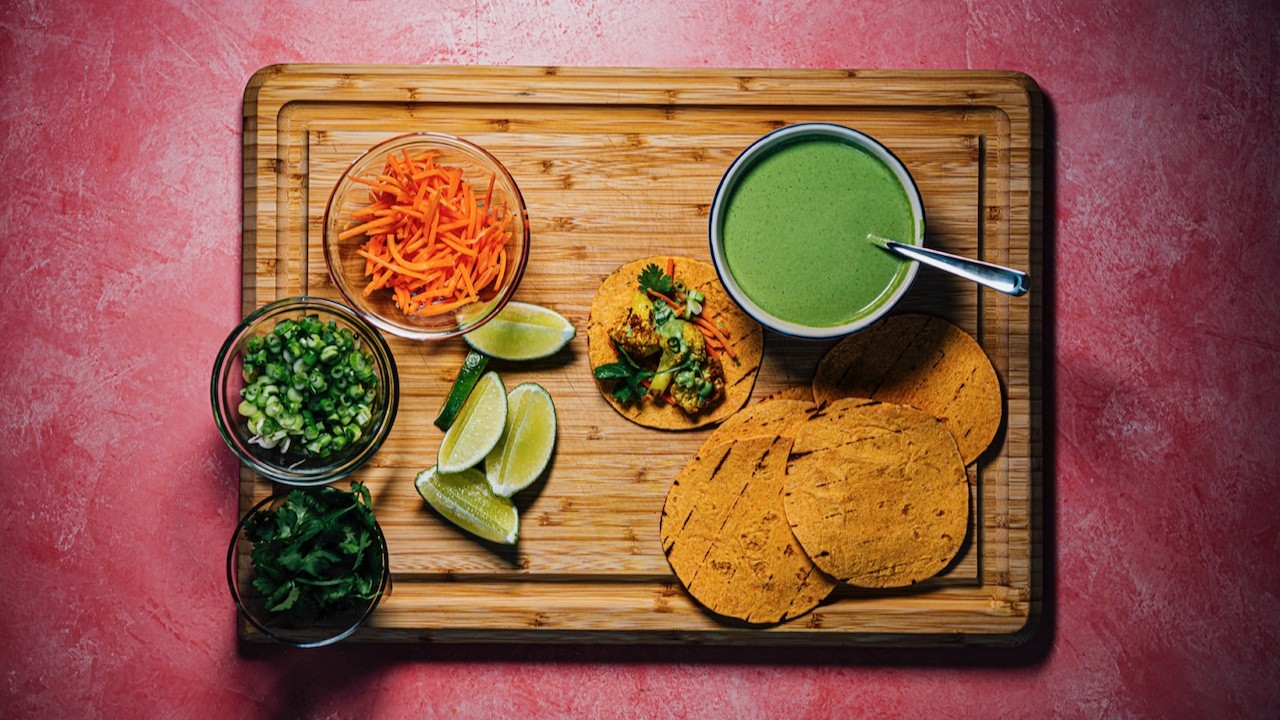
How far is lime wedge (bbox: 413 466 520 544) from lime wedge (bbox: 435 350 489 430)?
0.14 m

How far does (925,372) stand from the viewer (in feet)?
6.40

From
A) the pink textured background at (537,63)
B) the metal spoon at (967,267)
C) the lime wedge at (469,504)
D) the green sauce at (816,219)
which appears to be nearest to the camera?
the metal spoon at (967,267)

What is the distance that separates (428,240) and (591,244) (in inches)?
14.9

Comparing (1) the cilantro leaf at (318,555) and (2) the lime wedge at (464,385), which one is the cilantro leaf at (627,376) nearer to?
(2) the lime wedge at (464,385)

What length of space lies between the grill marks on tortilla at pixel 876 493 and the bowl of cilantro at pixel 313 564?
946 millimetres

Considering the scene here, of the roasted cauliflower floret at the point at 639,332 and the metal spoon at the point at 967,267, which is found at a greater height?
the metal spoon at the point at 967,267

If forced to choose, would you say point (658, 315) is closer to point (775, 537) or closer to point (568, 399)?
point (568, 399)

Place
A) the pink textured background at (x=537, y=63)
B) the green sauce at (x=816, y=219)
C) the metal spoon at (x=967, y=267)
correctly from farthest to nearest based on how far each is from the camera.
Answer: the pink textured background at (x=537, y=63)
the green sauce at (x=816, y=219)
the metal spoon at (x=967, y=267)

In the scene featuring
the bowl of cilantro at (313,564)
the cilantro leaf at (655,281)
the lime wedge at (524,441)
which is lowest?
the bowl of cilantro at (313,564)

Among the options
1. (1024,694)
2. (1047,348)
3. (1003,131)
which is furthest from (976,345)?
(1024,694)

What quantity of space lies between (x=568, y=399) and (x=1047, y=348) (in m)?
1.23

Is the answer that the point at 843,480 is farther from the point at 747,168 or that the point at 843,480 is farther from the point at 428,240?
the point at 428,240

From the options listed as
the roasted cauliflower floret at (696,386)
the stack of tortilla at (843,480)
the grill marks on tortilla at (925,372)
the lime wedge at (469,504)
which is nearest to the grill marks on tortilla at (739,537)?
the stack of tortilla at (843,480)

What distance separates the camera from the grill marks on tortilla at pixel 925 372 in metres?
1.95
